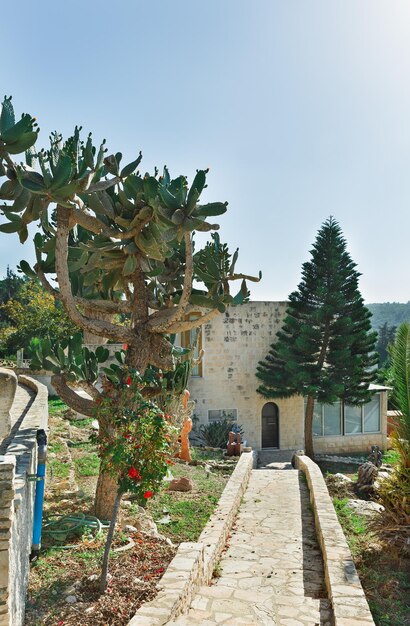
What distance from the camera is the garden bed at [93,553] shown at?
14.7ft

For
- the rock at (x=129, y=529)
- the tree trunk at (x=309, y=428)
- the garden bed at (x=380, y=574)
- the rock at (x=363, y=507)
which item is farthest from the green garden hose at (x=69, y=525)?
the tree trunk at (x=309, y=428)

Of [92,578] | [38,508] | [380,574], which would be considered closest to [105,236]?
[38,508]

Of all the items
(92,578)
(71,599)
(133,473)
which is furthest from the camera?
(133,473)

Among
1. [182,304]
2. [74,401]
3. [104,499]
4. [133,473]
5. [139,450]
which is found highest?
[182,304]

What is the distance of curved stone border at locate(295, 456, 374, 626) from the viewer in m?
4.73

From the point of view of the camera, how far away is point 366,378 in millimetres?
19172

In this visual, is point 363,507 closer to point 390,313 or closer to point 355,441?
point 355,441

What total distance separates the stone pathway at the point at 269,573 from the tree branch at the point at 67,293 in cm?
324

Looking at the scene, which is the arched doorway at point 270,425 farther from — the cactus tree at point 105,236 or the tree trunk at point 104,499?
the tree trunk at point 104,499

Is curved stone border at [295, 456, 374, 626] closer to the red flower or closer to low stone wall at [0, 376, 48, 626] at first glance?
the red flower

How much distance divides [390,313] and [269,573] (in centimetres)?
9613

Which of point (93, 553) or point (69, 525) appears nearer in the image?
point (93, 553)

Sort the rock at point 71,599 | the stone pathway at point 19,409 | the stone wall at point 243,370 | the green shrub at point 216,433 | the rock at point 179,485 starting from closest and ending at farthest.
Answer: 1. the rock at point 71,599
2. the stone pathway at point 19,409
3. the rock at point 179,485
4. the green shrub at point 216,433
5. the stone wall at point 243,370

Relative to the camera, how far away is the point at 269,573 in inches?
258
